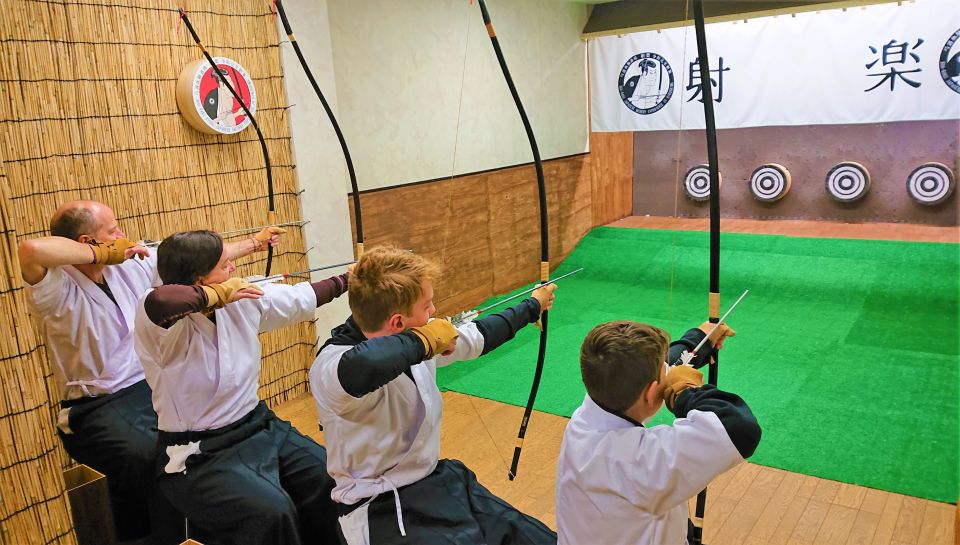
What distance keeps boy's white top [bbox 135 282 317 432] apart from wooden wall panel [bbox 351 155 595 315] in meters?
2.06

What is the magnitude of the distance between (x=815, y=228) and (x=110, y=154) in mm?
5690

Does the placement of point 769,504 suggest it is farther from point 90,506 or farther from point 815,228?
point 815,228

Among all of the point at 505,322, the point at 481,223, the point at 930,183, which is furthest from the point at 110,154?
the point at 930,183

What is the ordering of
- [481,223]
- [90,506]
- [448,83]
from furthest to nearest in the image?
[481,223] < [448,83] < [90,506]

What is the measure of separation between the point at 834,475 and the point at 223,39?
3265 mm

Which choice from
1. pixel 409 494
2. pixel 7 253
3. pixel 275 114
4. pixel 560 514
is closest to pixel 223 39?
pixel 275 114

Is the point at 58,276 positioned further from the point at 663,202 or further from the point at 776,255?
the point at 663,202

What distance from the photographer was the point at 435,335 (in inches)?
62.6

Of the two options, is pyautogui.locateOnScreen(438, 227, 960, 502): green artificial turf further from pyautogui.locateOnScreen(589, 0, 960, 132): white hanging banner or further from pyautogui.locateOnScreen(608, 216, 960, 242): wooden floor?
pyautogui.locateOnScreen(589, 0, 960, 132): white hanging banner

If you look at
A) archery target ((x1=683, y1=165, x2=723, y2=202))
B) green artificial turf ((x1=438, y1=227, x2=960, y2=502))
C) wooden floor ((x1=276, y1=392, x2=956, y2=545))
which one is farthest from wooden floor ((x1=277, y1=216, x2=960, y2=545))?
archery target ((x1=683, y1=165, x2=723, y2=202))

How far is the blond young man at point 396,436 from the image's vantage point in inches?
61.8

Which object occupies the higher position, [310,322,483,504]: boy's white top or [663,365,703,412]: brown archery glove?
[663,365,703,412]: brown archery glove

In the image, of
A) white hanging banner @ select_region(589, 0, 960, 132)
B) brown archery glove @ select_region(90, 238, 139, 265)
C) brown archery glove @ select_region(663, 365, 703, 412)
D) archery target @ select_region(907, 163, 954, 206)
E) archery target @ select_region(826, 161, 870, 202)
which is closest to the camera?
brown archery glove @ select_region(663, 365, 703, 412)

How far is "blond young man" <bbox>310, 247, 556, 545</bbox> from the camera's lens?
1569 mm
